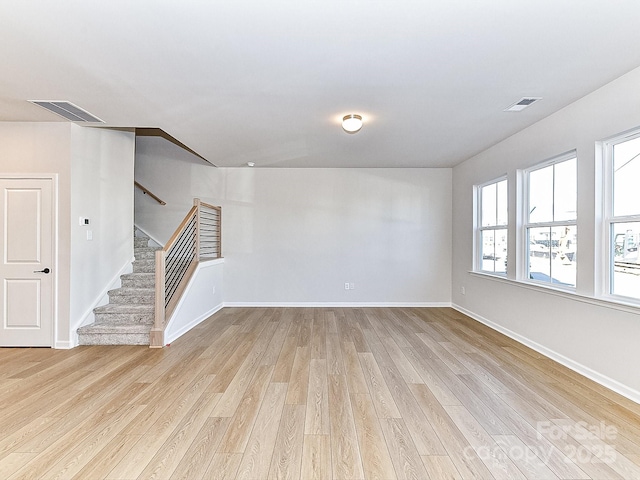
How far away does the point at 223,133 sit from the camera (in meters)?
4.38

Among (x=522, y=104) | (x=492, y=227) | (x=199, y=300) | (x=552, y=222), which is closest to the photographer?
(x=522, y=104)

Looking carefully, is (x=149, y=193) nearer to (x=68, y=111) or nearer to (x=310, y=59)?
(x=68, y=111)

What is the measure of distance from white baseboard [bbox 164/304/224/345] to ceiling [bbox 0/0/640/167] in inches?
103

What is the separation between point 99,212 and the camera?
452 centimetres

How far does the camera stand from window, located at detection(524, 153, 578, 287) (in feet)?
11.6

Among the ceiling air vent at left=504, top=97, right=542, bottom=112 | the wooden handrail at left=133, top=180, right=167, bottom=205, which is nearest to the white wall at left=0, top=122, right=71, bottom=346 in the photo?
the wooden handrail at left=133, top=180, right=167, bottom=205

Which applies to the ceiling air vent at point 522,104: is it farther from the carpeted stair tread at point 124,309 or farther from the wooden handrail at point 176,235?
the carpeted stair tread at point 124,309

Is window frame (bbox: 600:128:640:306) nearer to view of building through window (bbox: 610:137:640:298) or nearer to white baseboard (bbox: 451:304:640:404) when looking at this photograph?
view of building through window (bbox: 610:137:640:298)

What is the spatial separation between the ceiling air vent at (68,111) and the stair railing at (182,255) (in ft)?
5.29

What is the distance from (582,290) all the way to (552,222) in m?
0.87

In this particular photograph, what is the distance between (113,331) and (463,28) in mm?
4660

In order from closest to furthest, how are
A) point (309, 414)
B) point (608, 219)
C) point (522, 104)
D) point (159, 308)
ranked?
point (309, 414) < point (608, 219) < point (522, 104) < point (159, 308)

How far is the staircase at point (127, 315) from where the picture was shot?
412 cm

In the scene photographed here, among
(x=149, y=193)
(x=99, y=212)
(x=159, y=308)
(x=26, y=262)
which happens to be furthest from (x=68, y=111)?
(x=149, y=193)
